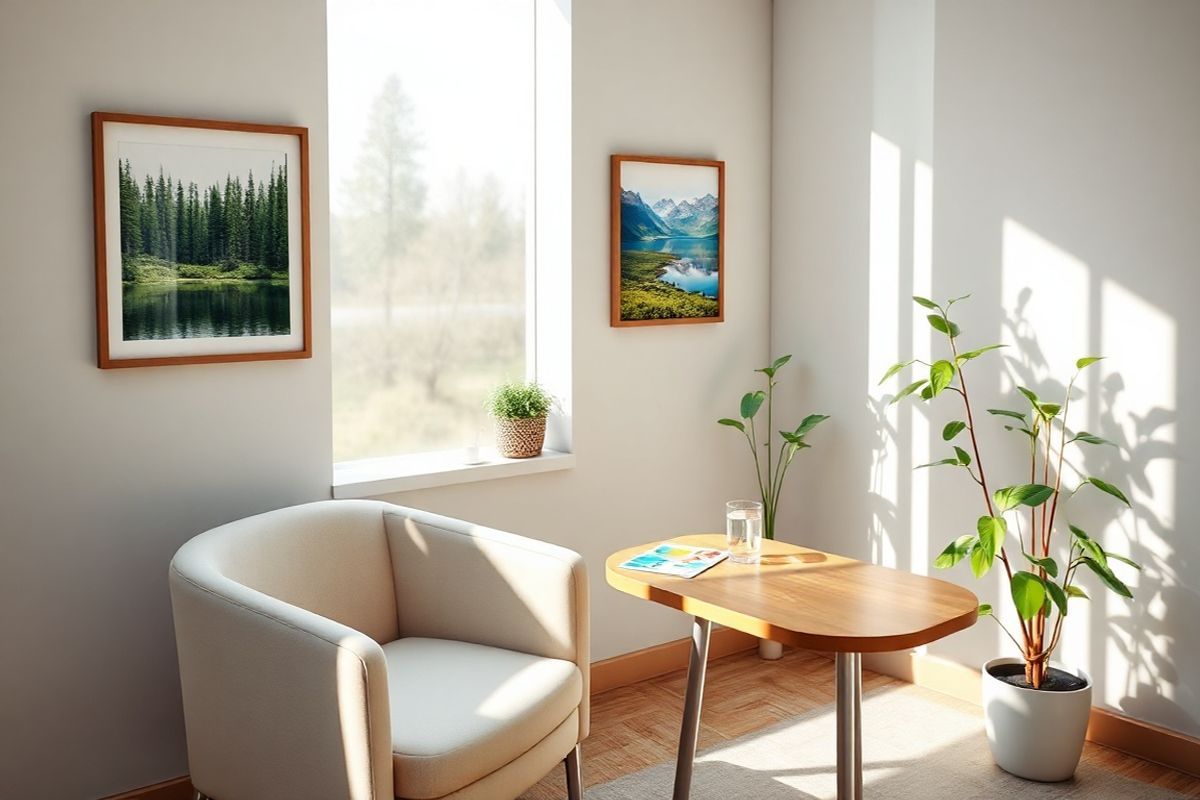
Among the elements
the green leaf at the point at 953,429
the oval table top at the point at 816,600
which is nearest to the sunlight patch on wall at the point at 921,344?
the green leaf at the point at 953,429

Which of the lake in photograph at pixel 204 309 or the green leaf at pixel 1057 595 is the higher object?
the lake in photograph at pixel 204 309

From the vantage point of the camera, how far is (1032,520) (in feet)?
11.0

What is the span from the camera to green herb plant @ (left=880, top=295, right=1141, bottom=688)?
3021mm

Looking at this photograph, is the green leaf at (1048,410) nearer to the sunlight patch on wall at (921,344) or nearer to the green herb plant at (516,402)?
the sunlight patch on wall at (921,344)

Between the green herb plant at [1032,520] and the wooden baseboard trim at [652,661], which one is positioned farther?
the wooden baseboard trim at [652,661]

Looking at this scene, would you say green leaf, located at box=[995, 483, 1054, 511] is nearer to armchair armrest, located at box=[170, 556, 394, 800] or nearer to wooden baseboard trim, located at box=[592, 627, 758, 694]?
wooden baseboard trim, located at box=[592, 627, 758, 694]

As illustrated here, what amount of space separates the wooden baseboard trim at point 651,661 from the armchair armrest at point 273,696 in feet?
5.29

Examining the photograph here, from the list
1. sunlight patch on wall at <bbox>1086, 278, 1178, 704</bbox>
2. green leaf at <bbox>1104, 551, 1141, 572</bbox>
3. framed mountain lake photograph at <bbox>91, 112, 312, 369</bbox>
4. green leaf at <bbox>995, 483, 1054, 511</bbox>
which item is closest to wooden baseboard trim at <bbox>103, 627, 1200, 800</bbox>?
sunlight patch on wall at <bbox>1086, 278, 1178, 704</bbox>

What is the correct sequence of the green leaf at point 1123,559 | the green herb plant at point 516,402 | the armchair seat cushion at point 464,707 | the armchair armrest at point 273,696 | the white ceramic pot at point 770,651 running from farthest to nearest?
the white ceramic pot at point 770,651, the green herb plant at point 516,402, the green leaf at point 1123,559, the armchair seat cushion at point 464,707, the armchair armrest at point 273,696

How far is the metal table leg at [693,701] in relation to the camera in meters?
2.65

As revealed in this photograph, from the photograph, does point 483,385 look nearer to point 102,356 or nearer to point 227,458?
point 227,458

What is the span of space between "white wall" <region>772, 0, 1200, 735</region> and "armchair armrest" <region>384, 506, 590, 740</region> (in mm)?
1614

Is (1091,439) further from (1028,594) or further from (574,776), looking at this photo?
(574,776)

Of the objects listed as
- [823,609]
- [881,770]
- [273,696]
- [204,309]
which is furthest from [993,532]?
[204,309]
